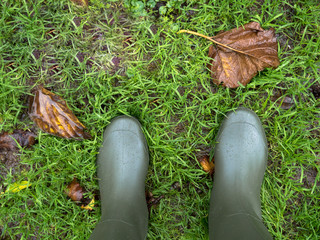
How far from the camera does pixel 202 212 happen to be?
1.84 m

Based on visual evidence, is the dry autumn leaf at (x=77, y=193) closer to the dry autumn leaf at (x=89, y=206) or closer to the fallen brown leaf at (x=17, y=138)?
the dry autumn leaf at (x=89, y=206)

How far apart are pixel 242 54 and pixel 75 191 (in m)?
1.29

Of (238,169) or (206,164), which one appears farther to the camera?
(206,164)

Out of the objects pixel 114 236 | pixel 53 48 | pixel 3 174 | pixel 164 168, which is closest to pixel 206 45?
pixel 164 168

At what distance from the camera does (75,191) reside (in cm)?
182

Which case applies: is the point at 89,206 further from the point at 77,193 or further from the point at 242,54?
the point at 242,54

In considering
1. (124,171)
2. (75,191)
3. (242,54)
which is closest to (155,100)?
(124,171)

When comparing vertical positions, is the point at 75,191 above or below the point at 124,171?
below

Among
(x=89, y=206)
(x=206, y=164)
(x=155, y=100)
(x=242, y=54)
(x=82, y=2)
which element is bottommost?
(x=89, y=206)

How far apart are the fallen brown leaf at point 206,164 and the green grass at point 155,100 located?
32 millimetres

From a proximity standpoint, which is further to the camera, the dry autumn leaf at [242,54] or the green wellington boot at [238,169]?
the dry autumn leaf at [242,54]

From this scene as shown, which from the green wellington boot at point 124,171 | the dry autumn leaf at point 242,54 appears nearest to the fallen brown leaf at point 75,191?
the green wellington boot at point 124,171

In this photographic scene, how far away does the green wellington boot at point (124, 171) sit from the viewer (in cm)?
166

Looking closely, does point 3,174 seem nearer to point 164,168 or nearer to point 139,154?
point 139,154
